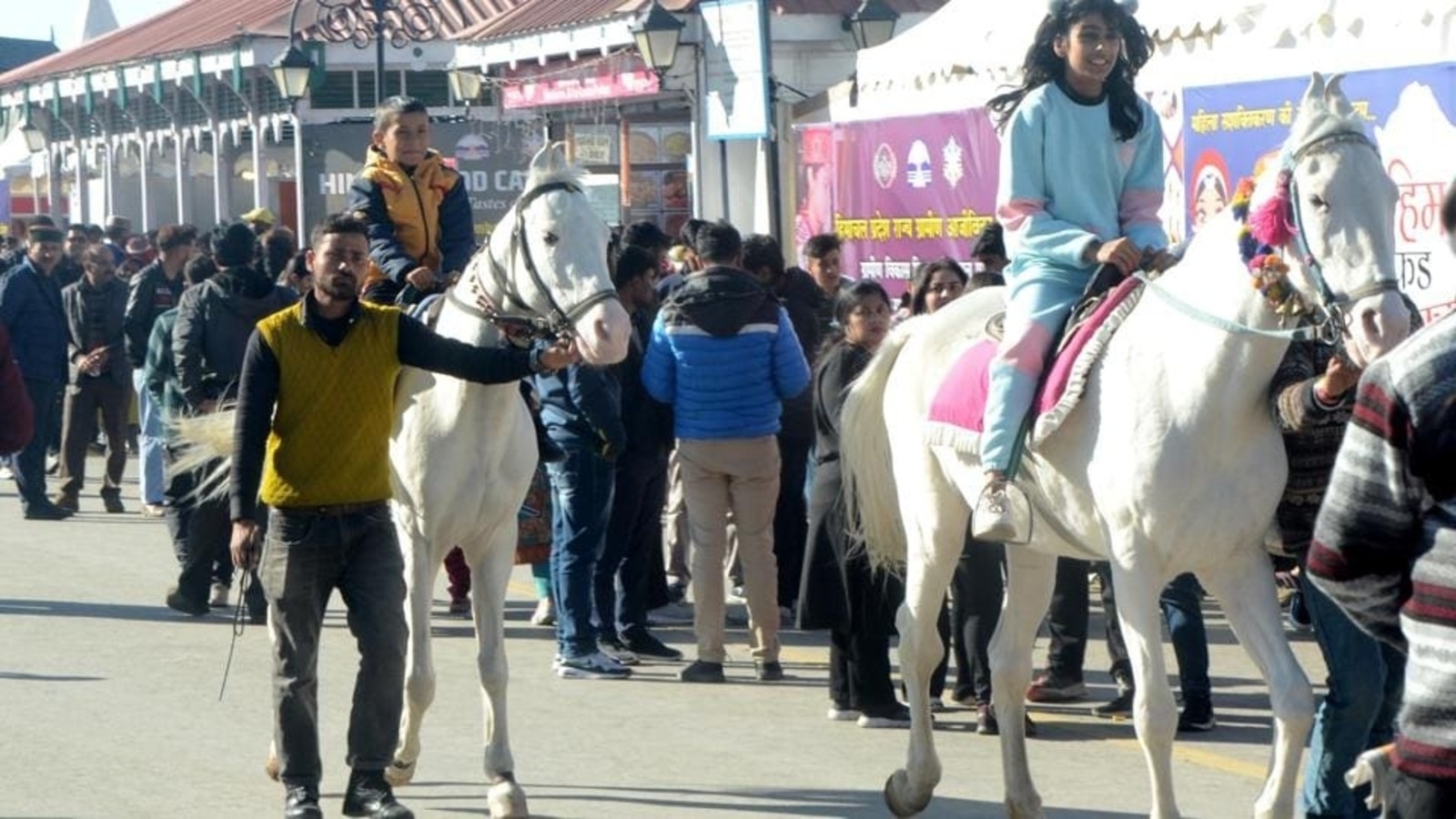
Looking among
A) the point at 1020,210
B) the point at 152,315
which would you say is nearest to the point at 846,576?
the point at 1020,210

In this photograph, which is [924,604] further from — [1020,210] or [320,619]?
[320,619]

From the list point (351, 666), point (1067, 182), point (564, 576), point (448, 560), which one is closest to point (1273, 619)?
point (1067, 182)

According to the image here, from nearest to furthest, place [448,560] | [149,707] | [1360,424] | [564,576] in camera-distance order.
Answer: [1360,424] → [149,707] → [564,576] → [448,560]

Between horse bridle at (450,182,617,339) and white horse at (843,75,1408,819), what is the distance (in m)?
1.40

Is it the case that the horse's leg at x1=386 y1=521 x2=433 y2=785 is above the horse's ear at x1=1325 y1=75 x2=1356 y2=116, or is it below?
below

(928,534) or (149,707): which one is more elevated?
(928,534)

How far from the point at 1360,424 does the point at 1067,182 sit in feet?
11.0

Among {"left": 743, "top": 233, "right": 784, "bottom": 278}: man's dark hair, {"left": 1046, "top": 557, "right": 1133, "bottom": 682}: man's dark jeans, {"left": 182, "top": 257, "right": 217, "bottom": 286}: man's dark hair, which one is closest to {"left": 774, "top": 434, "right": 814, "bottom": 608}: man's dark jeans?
{"left": 743, "top": 233, "right": 784, "bottom": 278}: man's dark hair

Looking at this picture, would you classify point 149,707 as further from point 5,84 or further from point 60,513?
point 5,84

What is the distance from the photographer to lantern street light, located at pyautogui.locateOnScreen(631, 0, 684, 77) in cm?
2070

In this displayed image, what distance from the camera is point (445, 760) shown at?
9.25m

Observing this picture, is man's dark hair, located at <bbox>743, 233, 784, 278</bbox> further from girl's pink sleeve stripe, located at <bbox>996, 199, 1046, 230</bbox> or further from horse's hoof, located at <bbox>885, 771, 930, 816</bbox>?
girl's pink sleeve stripe, located at <bbox>996, 199, 1046, 230</bbox>

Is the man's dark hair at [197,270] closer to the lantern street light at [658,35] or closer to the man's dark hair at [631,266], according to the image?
the man's dark hair at [631,266]

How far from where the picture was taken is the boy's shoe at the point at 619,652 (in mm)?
11523
